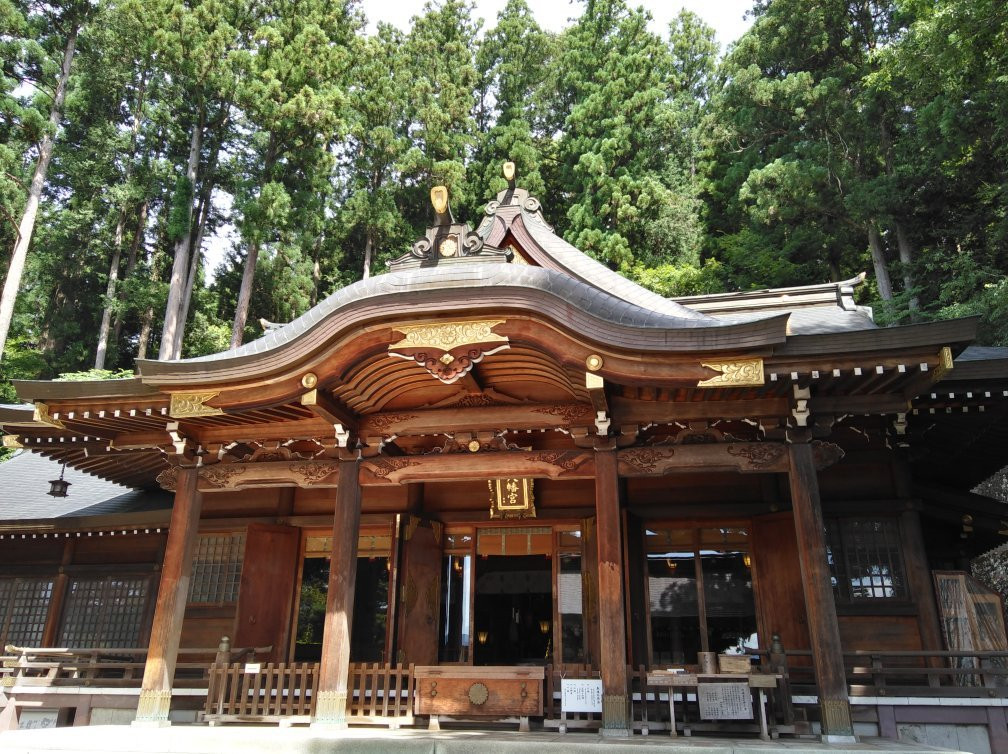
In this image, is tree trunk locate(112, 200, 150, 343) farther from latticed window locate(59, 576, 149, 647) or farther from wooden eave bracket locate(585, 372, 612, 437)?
wooden eave bracket locate(585, 372, 612, 437)

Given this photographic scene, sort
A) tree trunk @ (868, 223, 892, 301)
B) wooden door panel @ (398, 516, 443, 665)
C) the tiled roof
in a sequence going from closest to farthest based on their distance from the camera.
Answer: wooden door panel @ (398, 516, 443, 665), the tiled roof, tree trunk @ (868, 223, 892, 301)

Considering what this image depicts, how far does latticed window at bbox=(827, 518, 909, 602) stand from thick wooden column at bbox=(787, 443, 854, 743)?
1717 millimetres

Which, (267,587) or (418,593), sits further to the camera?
(267,587)

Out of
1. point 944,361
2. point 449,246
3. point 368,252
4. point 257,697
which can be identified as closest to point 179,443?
point 257,697

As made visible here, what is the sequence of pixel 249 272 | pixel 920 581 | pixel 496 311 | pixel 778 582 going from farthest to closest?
pixel 249 272
pixel 778 582
pixel 920 581
pixel 496 311

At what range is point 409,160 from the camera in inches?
1084

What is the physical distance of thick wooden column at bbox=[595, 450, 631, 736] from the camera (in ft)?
22.9

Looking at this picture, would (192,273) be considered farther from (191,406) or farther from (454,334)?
(454,334)

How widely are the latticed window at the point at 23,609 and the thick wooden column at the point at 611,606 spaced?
1000cm

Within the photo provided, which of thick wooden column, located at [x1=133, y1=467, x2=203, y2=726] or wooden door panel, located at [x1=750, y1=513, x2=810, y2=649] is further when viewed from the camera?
wooden door panel, located at [x1=750, y1=513, x2=810, y2=649]

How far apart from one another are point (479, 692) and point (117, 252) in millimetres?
26083

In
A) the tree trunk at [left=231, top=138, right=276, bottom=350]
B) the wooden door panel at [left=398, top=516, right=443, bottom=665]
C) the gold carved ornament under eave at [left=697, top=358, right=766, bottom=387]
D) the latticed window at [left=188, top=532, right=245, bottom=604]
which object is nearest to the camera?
the gold carved ornament under eave at [left=697, top=358, right=766, bottom=387]

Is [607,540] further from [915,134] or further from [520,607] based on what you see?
[915,134]

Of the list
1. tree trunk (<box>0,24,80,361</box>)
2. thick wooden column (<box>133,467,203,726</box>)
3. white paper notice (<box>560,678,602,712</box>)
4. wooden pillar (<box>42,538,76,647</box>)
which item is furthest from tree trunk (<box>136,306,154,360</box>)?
white paper notice (<box>560,678,602,712</box>)
